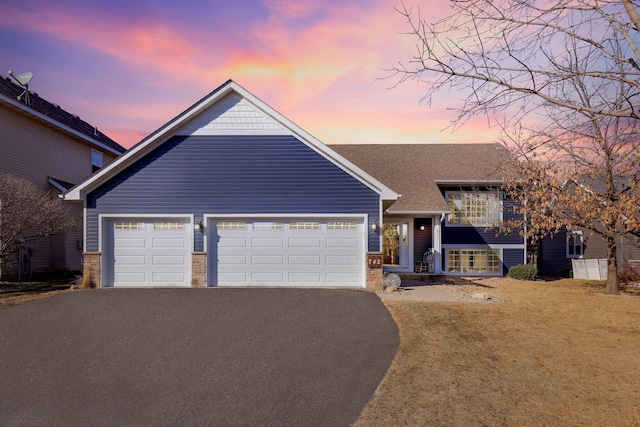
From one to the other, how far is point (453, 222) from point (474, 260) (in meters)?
2.23

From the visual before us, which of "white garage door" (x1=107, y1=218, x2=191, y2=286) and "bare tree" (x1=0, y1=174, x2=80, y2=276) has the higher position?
"bare tree" (x1=0, y1=174, x2=80, y2=276)

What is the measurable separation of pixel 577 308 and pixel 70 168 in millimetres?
24454

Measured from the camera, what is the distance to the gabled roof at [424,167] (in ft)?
62.4

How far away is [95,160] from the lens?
25.2m

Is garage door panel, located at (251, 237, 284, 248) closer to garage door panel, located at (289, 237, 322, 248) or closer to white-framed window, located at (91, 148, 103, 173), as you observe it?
garage door panel, located at (289, 237, 322, 248)

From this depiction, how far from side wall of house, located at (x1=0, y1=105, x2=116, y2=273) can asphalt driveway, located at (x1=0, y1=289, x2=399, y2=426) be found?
968 centimetres

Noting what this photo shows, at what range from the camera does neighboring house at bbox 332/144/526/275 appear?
64.2 ft

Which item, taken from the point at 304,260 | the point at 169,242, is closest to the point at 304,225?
the point at 304,260

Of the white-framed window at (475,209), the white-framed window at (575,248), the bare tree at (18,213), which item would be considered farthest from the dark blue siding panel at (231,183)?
the white-framed window at (575,248)

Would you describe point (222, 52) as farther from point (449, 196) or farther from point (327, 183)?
point (449, 196)

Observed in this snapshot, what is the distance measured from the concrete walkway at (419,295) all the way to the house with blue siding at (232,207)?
1.22m

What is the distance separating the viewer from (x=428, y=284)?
662 inches

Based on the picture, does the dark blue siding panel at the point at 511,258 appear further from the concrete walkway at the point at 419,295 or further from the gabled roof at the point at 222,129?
the gabled roof at the point at 222,129

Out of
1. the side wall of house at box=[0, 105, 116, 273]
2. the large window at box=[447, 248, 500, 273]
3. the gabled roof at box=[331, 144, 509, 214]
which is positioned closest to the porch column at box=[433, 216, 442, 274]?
the gabled roof at box=[331, 144, 509, 214]
